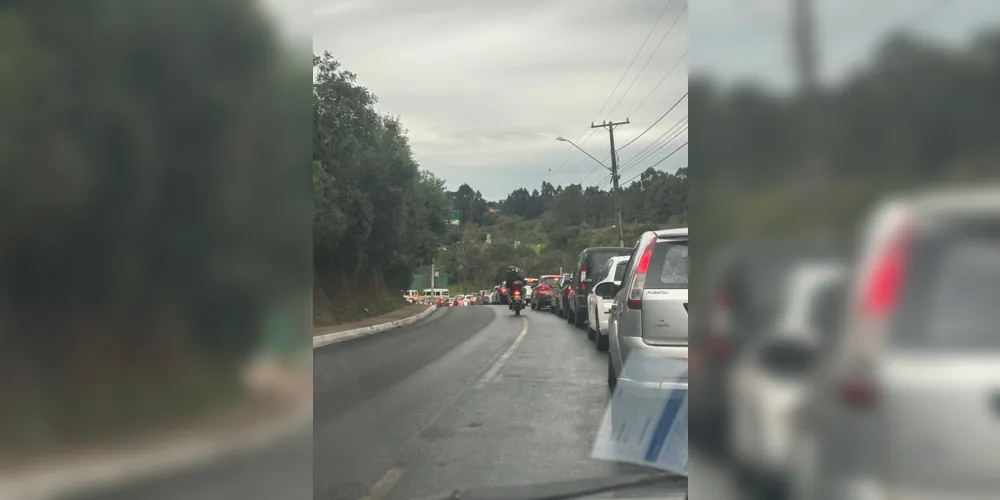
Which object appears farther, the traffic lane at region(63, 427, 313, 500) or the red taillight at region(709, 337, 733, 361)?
the traffic lane at region(63, 427, 313, 500)

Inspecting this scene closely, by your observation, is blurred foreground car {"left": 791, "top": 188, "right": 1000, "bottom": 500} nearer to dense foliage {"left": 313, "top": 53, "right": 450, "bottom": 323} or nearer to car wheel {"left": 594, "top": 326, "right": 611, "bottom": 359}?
dense foliage {"left": 313, "top": 53, "right": 450, "bottom": 323}

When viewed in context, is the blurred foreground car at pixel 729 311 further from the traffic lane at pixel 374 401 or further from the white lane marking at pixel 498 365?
the white lane marking at pixel 498 365

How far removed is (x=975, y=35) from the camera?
1965 mm

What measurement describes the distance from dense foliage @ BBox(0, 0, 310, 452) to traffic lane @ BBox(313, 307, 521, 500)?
0.53 meters

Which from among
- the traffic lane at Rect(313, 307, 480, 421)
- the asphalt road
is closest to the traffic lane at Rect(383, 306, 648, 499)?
the asphalt road

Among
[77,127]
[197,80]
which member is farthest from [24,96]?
[197,80]

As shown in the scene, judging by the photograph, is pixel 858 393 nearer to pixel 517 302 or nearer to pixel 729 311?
pixel 729 311

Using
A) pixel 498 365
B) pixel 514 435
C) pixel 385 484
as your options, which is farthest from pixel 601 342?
pixel 385 484

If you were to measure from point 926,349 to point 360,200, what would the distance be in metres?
2.95

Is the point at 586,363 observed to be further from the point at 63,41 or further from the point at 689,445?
the point at 63,41

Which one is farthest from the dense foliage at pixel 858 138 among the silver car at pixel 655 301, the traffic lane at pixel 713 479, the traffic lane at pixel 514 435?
the traffic lane at pixel 514 435

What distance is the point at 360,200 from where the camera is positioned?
408 cm

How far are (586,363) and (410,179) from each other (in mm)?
5621

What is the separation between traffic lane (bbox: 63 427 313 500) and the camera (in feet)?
9.81
